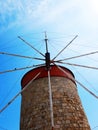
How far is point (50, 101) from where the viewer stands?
10195 mm

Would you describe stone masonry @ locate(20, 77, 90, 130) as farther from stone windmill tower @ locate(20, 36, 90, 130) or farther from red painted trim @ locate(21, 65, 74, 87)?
→ red painted trim @ locate(21, 65, 74, 87)

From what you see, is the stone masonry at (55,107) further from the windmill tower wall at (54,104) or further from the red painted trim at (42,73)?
the red painted trim at (42,73)

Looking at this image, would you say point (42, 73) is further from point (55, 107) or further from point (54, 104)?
point (55, 107)

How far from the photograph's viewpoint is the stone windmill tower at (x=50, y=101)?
1088 cm

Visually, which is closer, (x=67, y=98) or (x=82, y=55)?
(x=67, y=98)

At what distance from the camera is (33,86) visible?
12344mm

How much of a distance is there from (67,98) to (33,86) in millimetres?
1687

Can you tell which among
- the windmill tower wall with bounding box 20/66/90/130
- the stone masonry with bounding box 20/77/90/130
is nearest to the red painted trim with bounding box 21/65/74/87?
the windmill tower wall with bounding box 20/66/90/130

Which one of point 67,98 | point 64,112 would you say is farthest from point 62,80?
point 64,112

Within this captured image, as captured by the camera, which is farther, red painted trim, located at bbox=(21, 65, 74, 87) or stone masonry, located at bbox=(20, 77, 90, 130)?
red painted trim, located at bbox=(21, 65, 74, 87)

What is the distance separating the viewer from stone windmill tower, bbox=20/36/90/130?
35.7 ft

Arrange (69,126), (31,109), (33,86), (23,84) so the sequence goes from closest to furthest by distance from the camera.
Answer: (69,126), (31,109), (33,86), (23,84)

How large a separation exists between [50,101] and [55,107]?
109 cm

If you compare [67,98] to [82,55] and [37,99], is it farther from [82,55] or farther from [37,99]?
[82,55]
